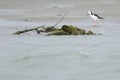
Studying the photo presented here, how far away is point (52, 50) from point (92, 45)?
3.51 ft

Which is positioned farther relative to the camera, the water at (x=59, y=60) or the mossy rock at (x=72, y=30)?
the mossy rock at (x=72, y=30)

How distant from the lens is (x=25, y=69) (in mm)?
5609

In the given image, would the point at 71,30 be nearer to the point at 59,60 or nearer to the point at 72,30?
the point at 72,30

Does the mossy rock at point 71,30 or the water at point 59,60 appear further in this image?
the mossy rock at point 71,30

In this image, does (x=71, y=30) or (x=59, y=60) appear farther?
(x=71, y=30)

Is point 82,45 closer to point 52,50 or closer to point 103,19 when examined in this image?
point 52,50

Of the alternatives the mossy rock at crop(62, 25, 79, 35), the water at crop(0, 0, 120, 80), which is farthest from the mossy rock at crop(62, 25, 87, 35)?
the water at crop(0, 0, 120, 80)

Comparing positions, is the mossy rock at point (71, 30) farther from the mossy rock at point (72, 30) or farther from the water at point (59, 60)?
the water at point (59, 60)

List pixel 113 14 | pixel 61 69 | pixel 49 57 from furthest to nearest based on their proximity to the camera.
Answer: pixel 113 14 < pixel 49 57 < pixel 61 69

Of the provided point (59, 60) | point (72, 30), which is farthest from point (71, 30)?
point (59, 60)

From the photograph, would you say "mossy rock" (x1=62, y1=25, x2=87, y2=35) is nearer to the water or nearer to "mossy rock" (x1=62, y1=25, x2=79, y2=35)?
"mossy rock" (x1=62, y1=25, x2=79, y2=35)

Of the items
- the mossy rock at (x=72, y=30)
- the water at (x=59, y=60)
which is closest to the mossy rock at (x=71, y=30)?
the mossy rock at (x=72, y=30)

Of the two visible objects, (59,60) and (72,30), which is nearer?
(59,60)

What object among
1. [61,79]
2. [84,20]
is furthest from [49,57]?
[84,20]
